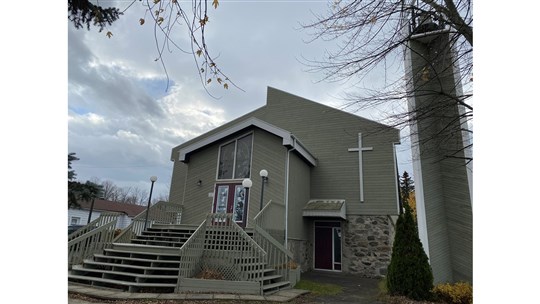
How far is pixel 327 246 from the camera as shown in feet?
42.0

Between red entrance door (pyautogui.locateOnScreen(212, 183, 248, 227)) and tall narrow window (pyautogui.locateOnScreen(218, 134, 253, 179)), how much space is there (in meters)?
0.46

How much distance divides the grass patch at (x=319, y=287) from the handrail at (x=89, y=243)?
19.1 feet

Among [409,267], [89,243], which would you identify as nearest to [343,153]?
[409,267]

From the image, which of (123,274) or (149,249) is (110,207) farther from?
(123,274)

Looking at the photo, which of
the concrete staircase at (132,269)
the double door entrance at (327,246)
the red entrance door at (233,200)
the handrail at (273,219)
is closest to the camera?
the concrete staircase at (132,269)

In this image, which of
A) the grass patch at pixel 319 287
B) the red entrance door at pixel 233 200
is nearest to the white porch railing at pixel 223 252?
the grass patch at pixel 319 287

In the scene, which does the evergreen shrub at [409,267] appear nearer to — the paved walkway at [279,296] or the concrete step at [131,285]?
the paved walkway at [279,296]

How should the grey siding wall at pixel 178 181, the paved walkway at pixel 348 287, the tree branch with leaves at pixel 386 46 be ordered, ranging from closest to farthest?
the tree branch with leaves at pixel 386 46 < the paved walkway at pixel 348 287 < the grey siding wall at pixel 178 181

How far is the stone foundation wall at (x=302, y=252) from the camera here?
36.6ft

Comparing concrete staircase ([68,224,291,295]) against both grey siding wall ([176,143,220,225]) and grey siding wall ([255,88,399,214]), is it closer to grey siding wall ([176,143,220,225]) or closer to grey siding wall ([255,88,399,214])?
grey siding wall ([176,143,220,225])

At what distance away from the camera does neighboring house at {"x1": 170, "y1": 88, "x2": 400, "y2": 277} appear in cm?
1137

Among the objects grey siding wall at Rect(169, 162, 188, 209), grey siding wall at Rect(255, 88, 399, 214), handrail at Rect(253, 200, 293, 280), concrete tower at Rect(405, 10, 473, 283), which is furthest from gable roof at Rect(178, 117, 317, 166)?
concrete tower at Rect(405, 10, 473, 283)
